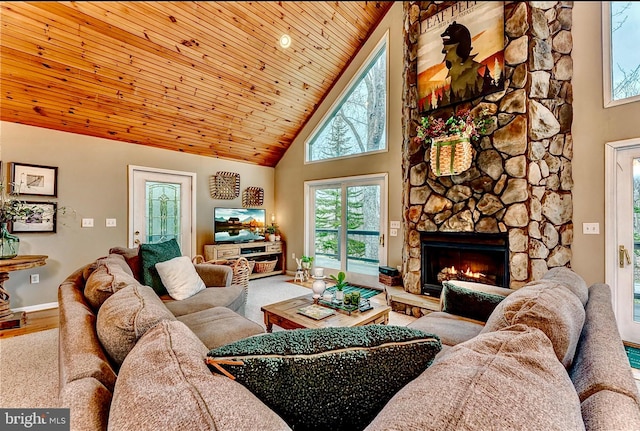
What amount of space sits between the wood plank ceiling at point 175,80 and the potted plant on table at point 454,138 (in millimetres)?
1310

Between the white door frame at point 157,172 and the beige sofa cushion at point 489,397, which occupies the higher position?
the white door frame at point 157,172

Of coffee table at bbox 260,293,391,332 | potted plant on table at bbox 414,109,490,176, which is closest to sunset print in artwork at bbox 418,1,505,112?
potted plant on table at bbox 414,109,490,176

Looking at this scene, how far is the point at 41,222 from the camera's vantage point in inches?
130

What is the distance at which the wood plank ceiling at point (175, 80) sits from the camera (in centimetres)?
255

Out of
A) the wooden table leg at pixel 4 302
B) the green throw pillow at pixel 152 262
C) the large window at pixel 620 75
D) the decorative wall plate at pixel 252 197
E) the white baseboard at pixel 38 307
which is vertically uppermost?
the large window at pixel 620 75

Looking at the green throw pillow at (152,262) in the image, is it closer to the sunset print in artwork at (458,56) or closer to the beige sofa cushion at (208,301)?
the beige sofa cushion at (208,301)

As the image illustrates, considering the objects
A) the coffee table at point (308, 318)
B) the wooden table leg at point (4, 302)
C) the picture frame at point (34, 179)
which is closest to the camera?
the coffee table at point (308, 318)

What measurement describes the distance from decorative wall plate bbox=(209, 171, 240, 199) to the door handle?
17.0 ft

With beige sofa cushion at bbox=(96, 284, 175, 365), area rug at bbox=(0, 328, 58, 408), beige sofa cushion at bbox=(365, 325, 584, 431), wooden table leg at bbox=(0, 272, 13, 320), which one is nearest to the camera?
beige sofa cushion at bbox=(365, 325, 584, 431)

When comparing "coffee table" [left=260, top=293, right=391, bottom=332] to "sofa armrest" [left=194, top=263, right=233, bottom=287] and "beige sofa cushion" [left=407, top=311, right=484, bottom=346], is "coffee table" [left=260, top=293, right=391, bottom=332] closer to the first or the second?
"beige sofa cushion" [left=407, top=311, right=484, bottom=346]

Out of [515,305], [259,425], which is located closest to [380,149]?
[515,305]

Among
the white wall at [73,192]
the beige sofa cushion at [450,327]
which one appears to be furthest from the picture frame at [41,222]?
the beige sofa cushion at [450,327]

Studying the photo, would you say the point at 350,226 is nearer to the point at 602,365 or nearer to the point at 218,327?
the point at 218,327

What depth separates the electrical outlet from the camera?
8.55 feet
